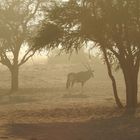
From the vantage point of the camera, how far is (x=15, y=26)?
41.1 m

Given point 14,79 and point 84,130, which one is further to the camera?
point 14,79

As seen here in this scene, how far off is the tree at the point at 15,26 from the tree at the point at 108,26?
54.1 feet

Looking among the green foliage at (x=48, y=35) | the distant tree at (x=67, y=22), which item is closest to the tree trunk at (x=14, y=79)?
the green foliage at (x=48, y=35)

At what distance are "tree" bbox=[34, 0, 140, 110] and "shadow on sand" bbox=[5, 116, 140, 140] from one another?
4006 millimetres

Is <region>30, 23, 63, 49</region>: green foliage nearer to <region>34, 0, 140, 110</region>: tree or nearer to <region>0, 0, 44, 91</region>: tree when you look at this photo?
<region>34, 0, 140, 110</region>: tree

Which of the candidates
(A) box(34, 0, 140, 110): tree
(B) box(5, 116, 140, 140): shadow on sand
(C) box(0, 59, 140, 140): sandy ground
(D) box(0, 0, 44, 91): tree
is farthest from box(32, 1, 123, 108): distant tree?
(D) box(0, 0, 44, 91): tree

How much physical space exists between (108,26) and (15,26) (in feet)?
62.6

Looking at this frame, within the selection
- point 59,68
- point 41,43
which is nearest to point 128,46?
point 41,43

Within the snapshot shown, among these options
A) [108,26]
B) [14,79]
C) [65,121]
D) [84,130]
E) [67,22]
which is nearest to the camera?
[84,130]

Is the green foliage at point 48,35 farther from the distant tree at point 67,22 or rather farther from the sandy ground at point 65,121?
the sandy ground at point 65,121

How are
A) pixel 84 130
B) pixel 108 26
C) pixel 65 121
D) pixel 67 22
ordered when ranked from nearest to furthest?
pixel 84 130, pixel 65 121, pixel 108 26, pixel 67 22

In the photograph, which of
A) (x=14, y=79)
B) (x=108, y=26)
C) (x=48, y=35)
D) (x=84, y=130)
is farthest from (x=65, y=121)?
(x=14, y=79)

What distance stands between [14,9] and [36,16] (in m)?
1.96

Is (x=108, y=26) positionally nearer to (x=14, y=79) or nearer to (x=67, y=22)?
(x=67, y=22)
